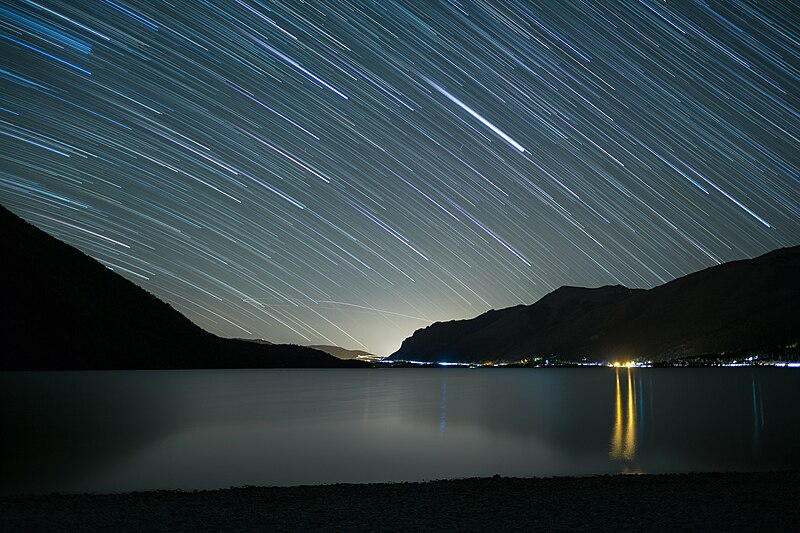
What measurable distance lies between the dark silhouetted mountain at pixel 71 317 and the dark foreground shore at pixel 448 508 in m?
134

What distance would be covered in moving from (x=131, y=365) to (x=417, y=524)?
541ft

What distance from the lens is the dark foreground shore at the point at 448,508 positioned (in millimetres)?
9539

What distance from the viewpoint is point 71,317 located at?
491 ft

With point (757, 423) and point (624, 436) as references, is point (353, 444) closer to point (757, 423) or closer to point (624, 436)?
point (624, 436)

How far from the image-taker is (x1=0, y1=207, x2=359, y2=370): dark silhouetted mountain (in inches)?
5290

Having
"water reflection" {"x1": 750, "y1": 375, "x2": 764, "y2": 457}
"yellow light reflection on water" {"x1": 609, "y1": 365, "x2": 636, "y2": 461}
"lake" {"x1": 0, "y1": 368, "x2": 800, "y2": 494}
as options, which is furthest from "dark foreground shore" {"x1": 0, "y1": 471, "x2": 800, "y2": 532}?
"water reflection" {"x1": 750, "y1": 375, "x2": 764, "y2": 457}

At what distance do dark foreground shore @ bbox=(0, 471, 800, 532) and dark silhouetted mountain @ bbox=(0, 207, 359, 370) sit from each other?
134m

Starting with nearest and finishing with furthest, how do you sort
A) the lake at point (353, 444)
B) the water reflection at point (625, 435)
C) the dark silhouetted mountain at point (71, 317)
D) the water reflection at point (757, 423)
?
the lake at point (353, 444), the water reflection at point (625, 435), the water reflection at point (757, 423), the dark silhouetted mountain at point (71, 317)

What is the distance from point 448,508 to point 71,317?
160m

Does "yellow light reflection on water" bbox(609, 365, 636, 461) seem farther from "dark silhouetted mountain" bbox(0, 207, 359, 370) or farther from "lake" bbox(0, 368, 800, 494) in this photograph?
"dark silhouetted mountain" bbox(0, 207, 359, 370)

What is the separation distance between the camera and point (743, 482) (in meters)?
13.6

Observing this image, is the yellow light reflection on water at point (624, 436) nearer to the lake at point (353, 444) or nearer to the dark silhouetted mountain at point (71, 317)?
the lake at point (353, 444)

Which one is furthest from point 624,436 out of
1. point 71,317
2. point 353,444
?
point 71,317

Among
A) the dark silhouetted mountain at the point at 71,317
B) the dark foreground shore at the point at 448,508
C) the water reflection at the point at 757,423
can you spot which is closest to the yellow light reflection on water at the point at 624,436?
the water reflection at the point at 757,423
